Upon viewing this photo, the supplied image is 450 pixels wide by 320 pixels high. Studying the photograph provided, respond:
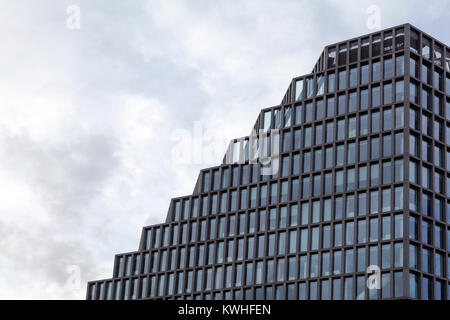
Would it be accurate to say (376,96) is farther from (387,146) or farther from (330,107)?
(387,146)

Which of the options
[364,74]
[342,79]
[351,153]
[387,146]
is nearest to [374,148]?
[387,146]

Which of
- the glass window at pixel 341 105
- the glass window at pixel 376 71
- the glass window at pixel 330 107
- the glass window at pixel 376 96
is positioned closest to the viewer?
the glass window at pixel 376 96

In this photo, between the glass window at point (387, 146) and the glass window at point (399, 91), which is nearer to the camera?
the glass window at point (387, 146)

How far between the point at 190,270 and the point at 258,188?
47.9 ft

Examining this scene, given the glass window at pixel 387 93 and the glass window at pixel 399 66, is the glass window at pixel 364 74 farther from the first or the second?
the glass window at pixel 399 66

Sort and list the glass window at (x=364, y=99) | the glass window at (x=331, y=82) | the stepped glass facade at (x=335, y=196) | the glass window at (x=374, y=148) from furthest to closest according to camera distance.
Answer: the glass window at (x=331, y=82), the glass window at (x=364, y=99), the glass window at (x=374, y=148), the stepped glass facade at (x=335, y=196)

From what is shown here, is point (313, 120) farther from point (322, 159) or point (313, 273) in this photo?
point (313, 273)

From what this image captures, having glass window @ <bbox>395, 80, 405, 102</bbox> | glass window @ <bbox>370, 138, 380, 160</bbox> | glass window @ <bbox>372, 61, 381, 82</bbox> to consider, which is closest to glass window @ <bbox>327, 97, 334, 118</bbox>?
glass window @ <bbox>372, 61, 381, 82</bbox>

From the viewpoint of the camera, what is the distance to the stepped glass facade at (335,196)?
3903 inches

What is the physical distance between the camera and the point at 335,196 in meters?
106

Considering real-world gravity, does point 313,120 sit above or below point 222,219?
above

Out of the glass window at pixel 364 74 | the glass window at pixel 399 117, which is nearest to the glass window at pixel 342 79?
the glass window at pixel 364 74
